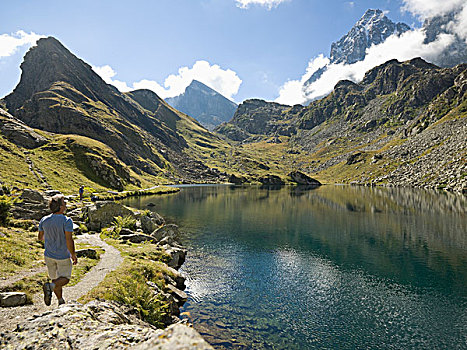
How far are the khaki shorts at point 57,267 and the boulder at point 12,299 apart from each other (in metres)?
4.62

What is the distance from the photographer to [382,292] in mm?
31922

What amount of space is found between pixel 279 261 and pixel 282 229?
79.0ft

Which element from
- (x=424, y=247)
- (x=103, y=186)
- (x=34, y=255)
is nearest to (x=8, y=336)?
(x=34, y=255)

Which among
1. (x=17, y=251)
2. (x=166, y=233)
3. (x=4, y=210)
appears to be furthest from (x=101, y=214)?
(x=17, y=251)

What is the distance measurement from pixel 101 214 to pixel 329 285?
41441mm

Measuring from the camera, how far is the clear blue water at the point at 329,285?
23172 mm

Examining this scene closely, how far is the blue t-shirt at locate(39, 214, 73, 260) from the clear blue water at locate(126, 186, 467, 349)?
50.1 ft

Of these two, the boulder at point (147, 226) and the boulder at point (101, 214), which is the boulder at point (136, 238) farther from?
the boulder at point (101, 214)

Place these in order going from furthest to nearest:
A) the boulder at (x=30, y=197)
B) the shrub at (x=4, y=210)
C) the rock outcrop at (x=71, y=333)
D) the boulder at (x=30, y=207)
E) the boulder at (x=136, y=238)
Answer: the boulder at (x=136, y=238)
the boulder at (x=30, y=197)
the boulder at (x=30, y=207)
the shrub at (x=4, y=210)
the rock outcrop at (x=71, y=333)

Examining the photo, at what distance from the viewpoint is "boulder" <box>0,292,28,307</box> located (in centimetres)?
1428

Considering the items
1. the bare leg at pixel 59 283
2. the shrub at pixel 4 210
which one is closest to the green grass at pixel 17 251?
the shrub at pixel 4 210

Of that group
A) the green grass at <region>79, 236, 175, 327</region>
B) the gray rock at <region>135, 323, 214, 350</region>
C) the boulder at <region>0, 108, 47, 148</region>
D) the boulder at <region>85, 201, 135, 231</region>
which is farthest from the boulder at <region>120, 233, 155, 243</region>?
the boulder at <region>0, 108, 47, 148</region>

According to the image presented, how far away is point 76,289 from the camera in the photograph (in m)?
19.1

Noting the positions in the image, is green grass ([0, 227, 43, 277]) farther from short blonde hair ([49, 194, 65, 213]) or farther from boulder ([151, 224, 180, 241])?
boulder ([151, 224, 180, 241])
